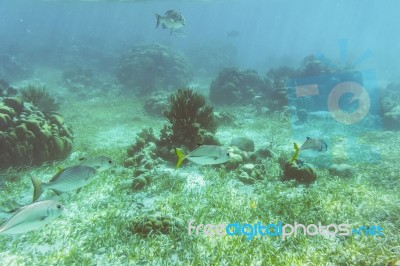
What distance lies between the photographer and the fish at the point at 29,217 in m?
3.29

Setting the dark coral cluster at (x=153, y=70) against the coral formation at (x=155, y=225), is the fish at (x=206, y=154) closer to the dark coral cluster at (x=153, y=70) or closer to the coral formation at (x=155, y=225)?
the coral formation at (x=155, y=225)

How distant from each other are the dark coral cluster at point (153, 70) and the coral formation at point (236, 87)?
18.8 feet

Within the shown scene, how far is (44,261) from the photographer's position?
173 inches

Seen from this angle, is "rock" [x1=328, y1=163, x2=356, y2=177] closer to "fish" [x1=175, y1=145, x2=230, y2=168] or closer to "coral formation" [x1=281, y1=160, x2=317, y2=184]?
"coral formation" [x1=281, y1=160, x2=317, y2=184]

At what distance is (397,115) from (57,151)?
16234mm

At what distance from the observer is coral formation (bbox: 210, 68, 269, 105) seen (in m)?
19.6

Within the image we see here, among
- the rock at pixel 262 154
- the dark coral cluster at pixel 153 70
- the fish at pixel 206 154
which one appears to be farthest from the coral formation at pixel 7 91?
the fish at pixel 206 154

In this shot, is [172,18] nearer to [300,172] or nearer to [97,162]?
[300,172]

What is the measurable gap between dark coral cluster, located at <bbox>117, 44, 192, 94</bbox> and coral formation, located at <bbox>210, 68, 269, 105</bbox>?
5729mm

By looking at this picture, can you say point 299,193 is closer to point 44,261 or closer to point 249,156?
point 249,156

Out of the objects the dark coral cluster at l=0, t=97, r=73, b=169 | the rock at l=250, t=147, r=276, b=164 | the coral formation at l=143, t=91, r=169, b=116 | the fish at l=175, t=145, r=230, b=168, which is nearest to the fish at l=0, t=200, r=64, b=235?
the fish at l=175, t=145, r=230, b=168

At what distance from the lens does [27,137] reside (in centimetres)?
858

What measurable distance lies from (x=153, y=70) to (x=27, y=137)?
59.6ft

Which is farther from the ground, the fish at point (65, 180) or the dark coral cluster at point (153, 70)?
the dark coral cluster at point (153, 70)
